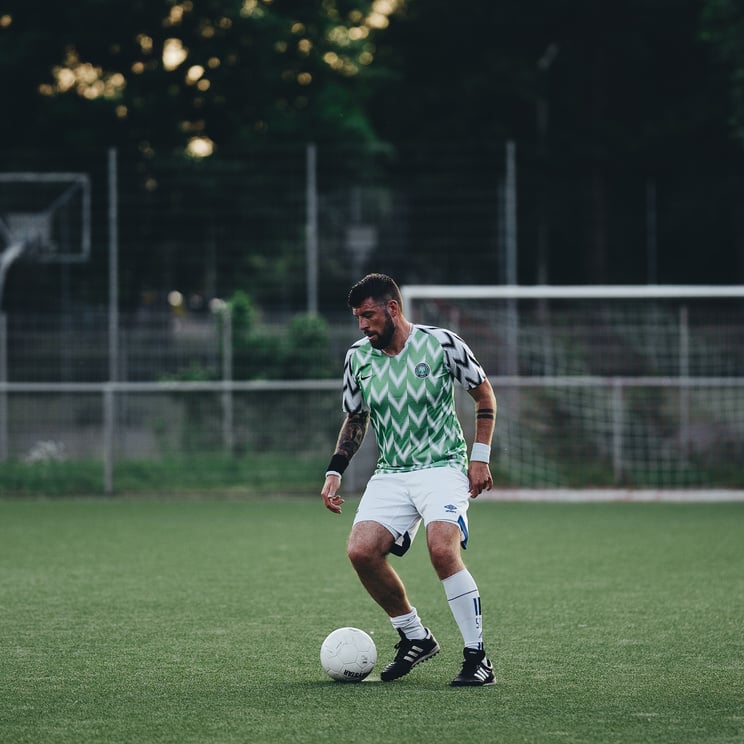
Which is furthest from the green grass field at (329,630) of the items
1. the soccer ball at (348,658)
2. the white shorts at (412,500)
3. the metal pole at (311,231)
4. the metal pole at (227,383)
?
the metal pole at (311,231)

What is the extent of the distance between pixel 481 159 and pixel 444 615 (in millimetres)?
14361

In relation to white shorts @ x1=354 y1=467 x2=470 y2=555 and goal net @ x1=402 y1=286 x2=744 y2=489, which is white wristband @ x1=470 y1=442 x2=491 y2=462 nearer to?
white shorts @ x1=354 y1=467 x2=470 y2=555

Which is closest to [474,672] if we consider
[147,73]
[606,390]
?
[606,390]

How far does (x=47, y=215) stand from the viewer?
2223cm

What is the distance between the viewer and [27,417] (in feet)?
62.0

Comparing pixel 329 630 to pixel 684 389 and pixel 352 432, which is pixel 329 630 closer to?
pixel 352 432

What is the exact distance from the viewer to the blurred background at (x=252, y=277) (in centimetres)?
1850

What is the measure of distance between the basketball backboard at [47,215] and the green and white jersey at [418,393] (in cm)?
1553

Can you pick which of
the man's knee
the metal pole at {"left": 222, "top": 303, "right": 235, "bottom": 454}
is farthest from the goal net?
the man's knee

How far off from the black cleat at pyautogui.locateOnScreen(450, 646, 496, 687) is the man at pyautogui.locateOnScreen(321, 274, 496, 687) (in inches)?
5.2

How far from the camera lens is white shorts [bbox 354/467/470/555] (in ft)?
22.3

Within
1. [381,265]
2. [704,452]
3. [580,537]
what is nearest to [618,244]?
[381,265]

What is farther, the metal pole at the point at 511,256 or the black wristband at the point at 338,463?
the metal pole at the point at 511,256

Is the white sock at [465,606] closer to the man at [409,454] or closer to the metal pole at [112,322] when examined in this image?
the man at [409,454]
